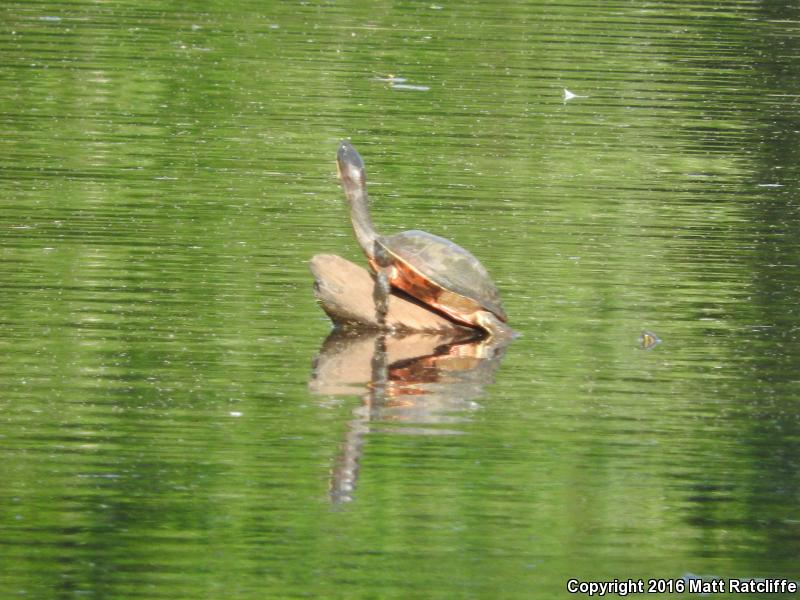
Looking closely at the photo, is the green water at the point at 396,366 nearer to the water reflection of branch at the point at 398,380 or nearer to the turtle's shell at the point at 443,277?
the water reflection of branch at the point at 398,380

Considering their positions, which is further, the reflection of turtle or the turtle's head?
the turtle's head

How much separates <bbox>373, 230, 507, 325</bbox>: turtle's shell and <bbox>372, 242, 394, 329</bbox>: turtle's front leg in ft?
0.16

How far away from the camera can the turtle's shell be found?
11.3m

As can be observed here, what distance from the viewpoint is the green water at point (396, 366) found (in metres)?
7.74

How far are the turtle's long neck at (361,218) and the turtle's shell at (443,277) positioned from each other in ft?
0.74

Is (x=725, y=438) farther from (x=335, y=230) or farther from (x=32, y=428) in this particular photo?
(x=335, y=230)

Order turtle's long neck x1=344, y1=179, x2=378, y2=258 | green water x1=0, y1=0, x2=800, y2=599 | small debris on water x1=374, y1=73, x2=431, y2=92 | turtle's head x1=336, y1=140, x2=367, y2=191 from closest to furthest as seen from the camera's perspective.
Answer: green water x1=0, y1=0, x2=800, y2=599 → turtle's long neck x1=344, y1=179, x2=378, y2=258 → turtle's head x1=336, y1=140, x2=367, y2=191 → small debris on water x1=374, y1=73, x2=431, y2=92

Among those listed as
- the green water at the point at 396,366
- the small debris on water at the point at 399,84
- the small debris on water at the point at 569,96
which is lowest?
the small debris on water at the point at 569,96

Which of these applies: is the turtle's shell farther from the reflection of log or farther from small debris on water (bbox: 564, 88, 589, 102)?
small debris on water (bbox: 564, 88, 589, 102)

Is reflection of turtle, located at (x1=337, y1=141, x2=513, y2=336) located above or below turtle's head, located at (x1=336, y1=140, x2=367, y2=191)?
below

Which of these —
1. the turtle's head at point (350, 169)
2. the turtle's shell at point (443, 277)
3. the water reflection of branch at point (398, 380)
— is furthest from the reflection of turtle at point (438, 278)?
the turtle's head at point (350, 169)

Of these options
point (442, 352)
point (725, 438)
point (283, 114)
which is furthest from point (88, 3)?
point (725, 438)

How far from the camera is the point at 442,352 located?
11.0 metres

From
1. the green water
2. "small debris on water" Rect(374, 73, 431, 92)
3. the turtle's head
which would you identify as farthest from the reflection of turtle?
"small debris on water" Rect(374, 73, 431, 92)
